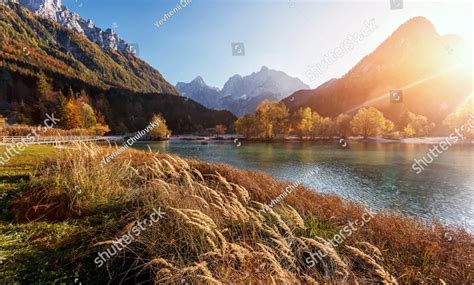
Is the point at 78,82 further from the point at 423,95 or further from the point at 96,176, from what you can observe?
the point at 423,95

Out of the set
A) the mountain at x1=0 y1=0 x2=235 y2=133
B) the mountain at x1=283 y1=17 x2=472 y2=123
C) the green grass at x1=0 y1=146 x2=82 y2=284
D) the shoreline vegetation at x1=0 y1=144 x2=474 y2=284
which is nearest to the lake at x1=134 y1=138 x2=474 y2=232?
the shoreline vegetation at x1=0 y1=144 x2=474 y2=284

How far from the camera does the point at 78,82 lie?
509 feet

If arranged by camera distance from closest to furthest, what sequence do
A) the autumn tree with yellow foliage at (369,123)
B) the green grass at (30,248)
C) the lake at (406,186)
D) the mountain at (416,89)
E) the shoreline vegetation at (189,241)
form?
the shoreline vegetation at (189,241), the green grass at (30,248), the lake at (406,186), the autumn tree with yellow foliage at (369,123), the mountain at (416,89)

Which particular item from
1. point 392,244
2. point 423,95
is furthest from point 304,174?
point 423,95

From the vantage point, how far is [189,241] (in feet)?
14.4

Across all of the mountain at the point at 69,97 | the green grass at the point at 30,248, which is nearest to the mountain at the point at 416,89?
the mountain at the point at 69,97

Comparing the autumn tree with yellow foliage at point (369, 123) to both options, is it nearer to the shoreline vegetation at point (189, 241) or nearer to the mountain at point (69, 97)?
the shoreline vegetation at point (189, 241)

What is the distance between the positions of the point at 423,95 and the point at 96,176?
191142 millimetres

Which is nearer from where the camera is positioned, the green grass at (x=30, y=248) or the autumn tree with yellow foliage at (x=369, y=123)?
the green grass at (x=30, y=248)

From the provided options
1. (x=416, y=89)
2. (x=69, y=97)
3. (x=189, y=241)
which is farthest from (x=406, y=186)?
(x=416, y=89)

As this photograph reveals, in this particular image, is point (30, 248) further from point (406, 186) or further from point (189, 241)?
point (406, 186)

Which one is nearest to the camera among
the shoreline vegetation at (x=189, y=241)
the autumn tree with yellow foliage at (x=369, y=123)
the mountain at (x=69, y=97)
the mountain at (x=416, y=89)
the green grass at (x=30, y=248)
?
the shoreline vegetation at (x=189, y=241)

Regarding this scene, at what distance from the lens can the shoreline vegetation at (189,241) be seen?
3.54 meters

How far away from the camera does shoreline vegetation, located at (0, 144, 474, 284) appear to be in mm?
3545
